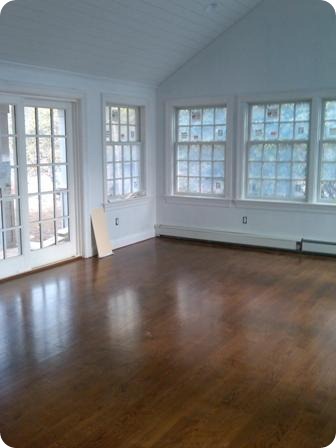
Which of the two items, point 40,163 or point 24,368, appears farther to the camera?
point 40,163

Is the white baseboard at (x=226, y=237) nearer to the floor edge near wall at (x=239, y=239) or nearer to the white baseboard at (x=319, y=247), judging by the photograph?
the floor edge near wall at (x=239, y=239)

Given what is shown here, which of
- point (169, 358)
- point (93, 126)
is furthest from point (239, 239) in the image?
point (169, 358)

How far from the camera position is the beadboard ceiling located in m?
4.64

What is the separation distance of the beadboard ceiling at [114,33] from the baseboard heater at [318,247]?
126 inches

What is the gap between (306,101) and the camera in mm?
6355

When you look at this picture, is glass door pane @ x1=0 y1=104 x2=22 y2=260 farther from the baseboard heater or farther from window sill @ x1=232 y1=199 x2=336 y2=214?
the baseboard heater

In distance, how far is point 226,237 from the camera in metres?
7.15

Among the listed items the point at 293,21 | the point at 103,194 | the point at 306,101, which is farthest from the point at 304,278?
the point at 293,21

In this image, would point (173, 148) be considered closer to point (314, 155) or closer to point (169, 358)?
point (314, 155)

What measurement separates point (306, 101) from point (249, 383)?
447 cm

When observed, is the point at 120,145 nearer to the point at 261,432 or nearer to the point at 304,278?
the point at 304,278

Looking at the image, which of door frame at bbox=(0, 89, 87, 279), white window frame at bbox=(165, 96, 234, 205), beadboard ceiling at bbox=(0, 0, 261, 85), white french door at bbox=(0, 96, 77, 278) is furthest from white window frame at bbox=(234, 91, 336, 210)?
A: white french door at bbox=(0, 96, 77, 278)

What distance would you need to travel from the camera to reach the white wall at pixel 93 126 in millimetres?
5340

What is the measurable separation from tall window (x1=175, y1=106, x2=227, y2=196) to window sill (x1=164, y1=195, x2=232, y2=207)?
0.36 feet
